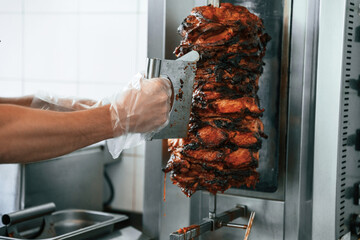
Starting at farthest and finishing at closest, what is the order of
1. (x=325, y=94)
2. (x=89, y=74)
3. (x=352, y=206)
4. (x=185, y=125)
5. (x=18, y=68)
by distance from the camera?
1. (x=18, y=68)
2. (x=89, y=74)
3. (x=352, y=206)
4. (x=325, y=94)
5. (x=185, y=125)

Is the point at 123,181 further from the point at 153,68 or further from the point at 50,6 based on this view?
the point at 153,68

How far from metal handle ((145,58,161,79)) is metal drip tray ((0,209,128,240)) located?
56cm

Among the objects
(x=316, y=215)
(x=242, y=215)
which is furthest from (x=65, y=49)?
(x=316, y=215)

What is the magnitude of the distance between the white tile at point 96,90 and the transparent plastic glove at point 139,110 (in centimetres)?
136

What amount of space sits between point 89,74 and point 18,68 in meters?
0.48

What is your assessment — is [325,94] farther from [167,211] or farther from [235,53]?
[167,211]

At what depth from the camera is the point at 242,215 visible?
3.98 ft

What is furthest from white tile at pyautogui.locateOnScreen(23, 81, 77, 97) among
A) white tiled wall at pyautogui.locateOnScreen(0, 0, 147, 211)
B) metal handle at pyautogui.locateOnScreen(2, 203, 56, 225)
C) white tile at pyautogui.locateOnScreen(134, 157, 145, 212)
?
metal handle at pyautogui.locateOnScreen(2, 203, 56, 225)

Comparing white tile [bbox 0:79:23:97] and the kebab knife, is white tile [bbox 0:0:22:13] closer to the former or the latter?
white tile [bbox 0:79:23:97]

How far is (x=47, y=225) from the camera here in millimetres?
1419

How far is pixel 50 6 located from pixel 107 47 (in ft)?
1.40

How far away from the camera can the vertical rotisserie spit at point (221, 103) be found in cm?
102

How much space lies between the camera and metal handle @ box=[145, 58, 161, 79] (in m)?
0.94

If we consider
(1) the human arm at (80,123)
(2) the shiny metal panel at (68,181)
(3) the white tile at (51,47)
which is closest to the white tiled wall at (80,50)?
(3) the white tile at (51,47)
